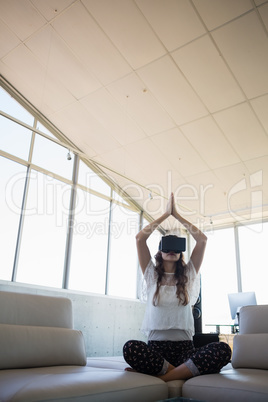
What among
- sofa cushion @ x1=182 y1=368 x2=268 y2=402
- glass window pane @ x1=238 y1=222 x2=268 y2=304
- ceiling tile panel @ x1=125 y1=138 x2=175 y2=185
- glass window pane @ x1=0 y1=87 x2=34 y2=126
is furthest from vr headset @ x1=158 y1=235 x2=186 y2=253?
glass window pane @ x1=238 y1=222 x2=268 y2=304

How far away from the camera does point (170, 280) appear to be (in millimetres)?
2377

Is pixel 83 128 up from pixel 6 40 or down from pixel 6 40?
down

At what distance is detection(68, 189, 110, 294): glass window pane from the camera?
20.4 feet

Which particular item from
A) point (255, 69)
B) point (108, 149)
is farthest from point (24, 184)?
point (255, 69)

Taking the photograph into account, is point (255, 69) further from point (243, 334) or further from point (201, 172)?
point (243, 334)

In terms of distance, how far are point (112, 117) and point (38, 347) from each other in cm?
438

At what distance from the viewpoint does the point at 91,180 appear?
689cm

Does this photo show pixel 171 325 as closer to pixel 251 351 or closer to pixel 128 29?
pixel 251 351

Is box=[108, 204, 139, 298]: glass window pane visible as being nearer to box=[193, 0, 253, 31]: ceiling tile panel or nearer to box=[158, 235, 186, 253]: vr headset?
box=[193, 0, 253, 31]: ceiling tile panel

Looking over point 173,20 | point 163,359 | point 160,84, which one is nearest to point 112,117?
point 160,84

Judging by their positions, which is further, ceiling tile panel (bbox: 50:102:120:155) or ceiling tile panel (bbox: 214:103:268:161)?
ceiling tile panel (bbox: 50:102:120:155)

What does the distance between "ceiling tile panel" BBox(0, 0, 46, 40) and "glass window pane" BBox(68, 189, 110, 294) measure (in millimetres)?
2729

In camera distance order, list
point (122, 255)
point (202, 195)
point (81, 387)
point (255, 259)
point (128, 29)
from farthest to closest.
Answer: point (122, 255) < point (255, 259) < point (202, 195) < point (128, 29) < point (81, 387)

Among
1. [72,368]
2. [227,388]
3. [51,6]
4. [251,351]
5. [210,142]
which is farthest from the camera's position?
[210,142]
